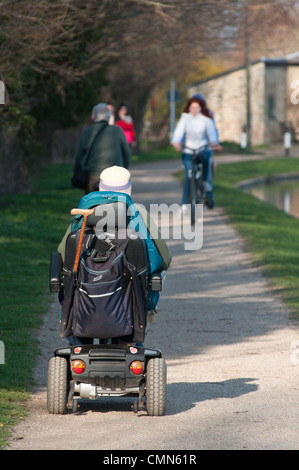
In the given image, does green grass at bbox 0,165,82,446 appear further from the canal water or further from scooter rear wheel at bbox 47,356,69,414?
the canal water

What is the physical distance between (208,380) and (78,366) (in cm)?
134

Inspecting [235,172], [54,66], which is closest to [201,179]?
[54,66]

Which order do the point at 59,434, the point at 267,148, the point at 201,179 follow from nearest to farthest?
the point at 59,434
the point at 201,179
the point at 267,148

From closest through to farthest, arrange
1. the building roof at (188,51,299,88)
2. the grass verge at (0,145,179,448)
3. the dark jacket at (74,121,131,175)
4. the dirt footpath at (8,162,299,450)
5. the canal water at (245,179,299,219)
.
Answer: the dirt footpath at (8,162,299,450) → the grass verge at (0,145,179,448) → the dark jacket at (74,121,131,175) → the canal water at (245,179,299,219) → the building roof at (188,51,299,88)

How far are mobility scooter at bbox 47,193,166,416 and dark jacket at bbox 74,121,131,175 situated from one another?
5687 mm

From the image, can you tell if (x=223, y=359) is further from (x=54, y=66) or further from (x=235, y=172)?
(x=235, y=172)

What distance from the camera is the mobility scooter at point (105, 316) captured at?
216 inches

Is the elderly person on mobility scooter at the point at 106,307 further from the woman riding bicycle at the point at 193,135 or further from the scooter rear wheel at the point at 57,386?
the woman riding bicycle at the point at 193,135

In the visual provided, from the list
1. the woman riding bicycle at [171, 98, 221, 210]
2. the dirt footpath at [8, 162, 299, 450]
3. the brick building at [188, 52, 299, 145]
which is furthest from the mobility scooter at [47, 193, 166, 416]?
the brick building at [188, 52, 299, 145]

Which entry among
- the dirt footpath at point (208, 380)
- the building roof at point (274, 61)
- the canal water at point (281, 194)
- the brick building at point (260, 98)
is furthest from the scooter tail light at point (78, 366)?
the brick building at point (260, 98)

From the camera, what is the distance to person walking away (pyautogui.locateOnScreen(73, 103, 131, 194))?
11.3 meters

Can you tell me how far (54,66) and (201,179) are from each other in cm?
288

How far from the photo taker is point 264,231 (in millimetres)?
14812

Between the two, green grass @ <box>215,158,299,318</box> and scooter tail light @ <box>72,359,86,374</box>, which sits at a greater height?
scooter tail light @ <box>72,359,86,374</box>
